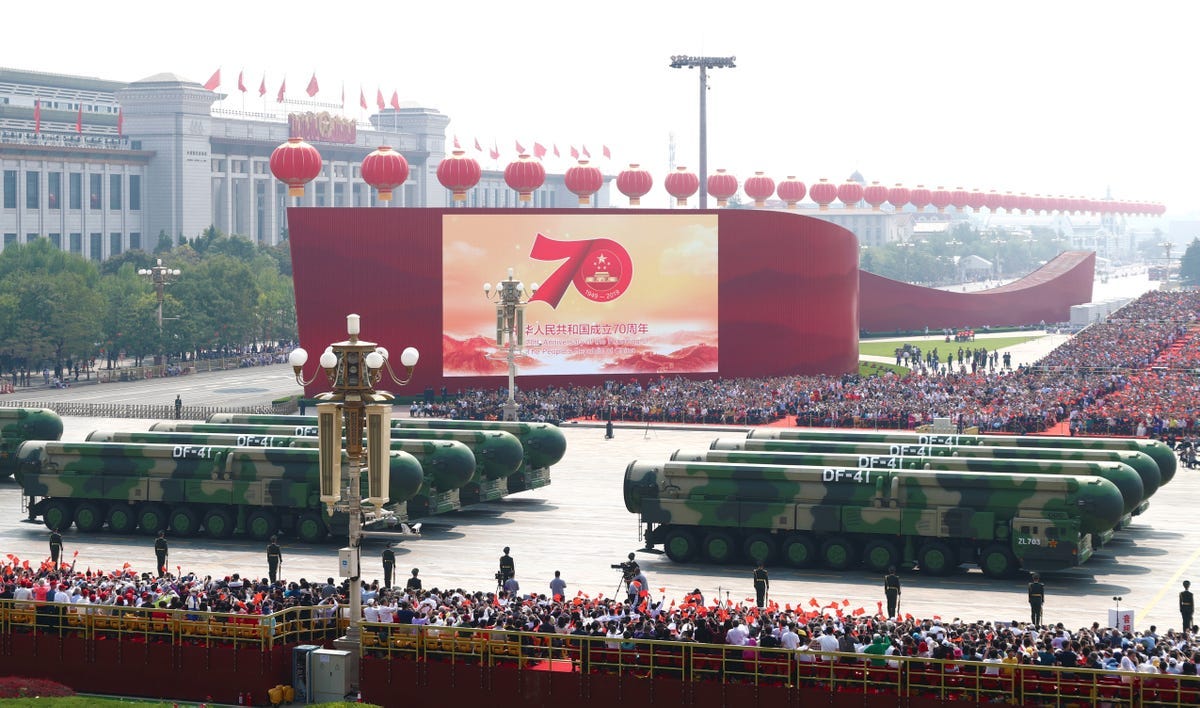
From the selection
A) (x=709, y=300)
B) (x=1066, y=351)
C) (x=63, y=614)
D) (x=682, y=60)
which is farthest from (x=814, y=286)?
(x=63, y=614)

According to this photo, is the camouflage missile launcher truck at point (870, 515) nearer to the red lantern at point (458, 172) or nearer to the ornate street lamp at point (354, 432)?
the ornate street lamp at point (354, 432)

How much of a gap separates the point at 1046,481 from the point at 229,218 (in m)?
141

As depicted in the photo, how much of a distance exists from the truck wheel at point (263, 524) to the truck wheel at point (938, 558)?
17990mm

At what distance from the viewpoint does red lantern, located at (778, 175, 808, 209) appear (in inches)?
4188

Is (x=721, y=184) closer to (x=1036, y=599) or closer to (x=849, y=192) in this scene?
(x=849, y=192)

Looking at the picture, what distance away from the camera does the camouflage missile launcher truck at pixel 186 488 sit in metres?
45.5

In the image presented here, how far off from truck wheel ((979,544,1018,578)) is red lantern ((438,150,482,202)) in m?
47.8

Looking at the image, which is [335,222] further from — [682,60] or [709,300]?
[682,60]

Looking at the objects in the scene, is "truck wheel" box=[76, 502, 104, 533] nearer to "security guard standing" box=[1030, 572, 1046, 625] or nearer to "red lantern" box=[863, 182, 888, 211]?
"security guard standing" box=[1030, 572, 1046, 625]

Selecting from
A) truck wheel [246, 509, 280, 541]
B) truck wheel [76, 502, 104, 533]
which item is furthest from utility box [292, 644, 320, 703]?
truck wheel [76, 502, 104, 533]

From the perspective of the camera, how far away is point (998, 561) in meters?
40.6

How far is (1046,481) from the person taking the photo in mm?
39844

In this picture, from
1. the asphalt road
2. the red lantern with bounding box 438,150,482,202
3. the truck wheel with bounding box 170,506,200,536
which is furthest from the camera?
the red lantern with bounding box 438,150,482,202

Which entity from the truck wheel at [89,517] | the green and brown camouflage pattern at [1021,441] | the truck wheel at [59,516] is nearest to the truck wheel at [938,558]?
the green and brown camouflage pattern at [1021,441]
